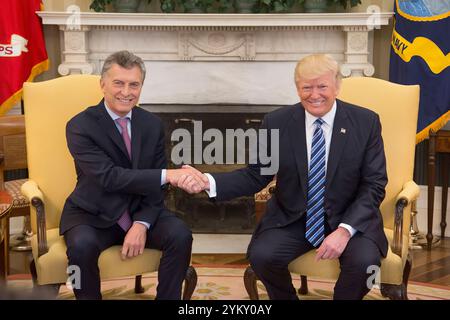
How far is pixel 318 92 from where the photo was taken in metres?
2.53

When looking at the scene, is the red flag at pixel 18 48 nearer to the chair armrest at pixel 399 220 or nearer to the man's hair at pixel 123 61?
the man's hair at pixel 123 61

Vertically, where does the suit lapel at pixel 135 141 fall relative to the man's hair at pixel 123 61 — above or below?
below

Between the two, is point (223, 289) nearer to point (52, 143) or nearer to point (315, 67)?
point (52, 143)

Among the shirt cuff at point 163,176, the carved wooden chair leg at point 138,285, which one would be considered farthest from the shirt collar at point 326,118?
the carved wooden chair leg at point 138,285

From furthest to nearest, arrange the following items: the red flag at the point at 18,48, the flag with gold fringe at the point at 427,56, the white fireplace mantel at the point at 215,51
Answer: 1. the white fireplace mantel at the point at 215,51
2. the red flag at the point at 18,48
3. the flag with gold fringe at the point at 427,56

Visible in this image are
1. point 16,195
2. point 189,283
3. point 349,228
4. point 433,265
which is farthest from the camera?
point 433,265

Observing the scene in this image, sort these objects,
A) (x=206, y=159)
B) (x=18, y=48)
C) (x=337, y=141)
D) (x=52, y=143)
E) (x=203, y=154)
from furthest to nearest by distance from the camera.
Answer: (x=203, y=154), (x=206, y=159), (x=18, y=48), (x=52, y=143), (x=337, y=141)

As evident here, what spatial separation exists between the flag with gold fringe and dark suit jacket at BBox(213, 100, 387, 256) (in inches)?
73.5

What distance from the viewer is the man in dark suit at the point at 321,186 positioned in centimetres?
249

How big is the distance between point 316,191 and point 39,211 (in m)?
1.18

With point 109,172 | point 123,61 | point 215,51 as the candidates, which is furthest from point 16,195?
point 215,51

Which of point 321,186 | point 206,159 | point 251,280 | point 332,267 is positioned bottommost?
point 251,280

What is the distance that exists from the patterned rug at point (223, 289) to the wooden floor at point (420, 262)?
188mm

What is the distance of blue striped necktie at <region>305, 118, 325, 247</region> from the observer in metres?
2.58
